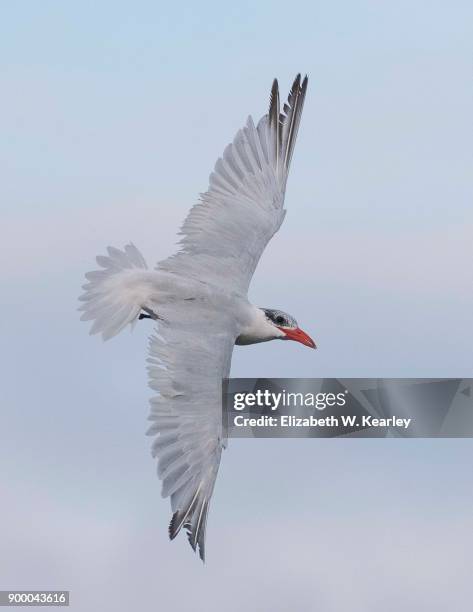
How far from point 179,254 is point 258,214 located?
1.05 metres

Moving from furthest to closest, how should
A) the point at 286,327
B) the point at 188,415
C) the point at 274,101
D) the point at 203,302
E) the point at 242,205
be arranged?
the point at 274,101
the point at 242,205
the point at 286,327
the point at 203,302
the point at 188,415

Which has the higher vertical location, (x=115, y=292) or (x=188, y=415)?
(x=115, y=292)

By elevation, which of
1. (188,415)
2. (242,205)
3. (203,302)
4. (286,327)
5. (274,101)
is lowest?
(188,415)

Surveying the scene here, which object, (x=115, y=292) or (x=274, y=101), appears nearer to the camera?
(x=115, y=292)

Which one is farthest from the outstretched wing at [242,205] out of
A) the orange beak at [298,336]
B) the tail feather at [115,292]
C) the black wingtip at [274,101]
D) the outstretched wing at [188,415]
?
the outstretched wing at [188,415]

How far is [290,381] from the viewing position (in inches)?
396

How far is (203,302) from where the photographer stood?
10.5 metres

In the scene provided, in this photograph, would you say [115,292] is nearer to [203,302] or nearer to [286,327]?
[203,302]

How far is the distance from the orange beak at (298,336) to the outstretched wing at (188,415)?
118 cm

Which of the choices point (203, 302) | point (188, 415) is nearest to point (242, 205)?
point (203, 302)

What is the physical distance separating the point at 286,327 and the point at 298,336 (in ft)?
0.44

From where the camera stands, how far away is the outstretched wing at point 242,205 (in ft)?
36.6

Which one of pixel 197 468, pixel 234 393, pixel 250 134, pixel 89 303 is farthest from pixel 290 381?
pixel 250 134

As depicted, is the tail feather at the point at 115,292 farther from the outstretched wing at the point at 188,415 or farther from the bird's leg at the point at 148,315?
the outstretched wing at the point at 188,415
